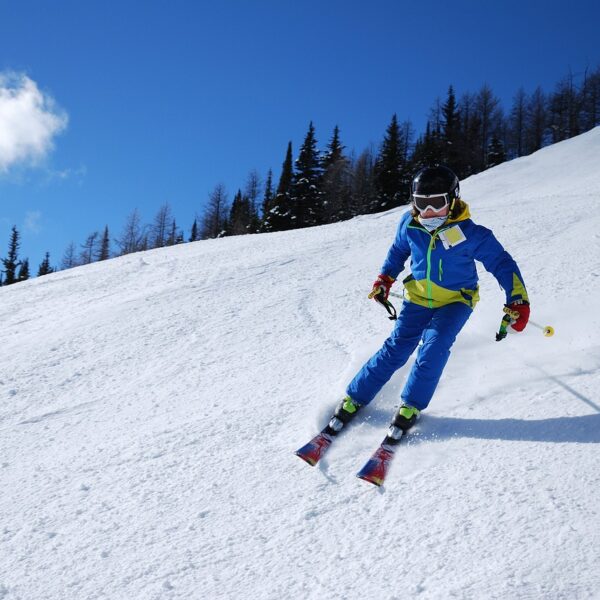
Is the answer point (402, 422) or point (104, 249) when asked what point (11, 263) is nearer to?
point (104, 249)

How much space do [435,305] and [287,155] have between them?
Result: 46.7 m

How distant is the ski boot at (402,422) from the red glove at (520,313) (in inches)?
32.8

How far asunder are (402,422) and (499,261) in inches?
49.2

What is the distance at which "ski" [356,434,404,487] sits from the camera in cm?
253

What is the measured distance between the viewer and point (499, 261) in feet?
10.4

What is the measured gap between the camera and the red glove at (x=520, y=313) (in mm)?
3010

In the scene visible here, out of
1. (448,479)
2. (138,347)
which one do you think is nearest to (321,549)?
(448,479)

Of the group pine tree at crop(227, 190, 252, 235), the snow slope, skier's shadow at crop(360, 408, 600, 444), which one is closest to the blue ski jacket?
the snow slope

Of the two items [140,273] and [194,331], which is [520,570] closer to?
[194,331]

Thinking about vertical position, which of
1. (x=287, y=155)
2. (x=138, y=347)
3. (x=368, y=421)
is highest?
(x=287, y=155)

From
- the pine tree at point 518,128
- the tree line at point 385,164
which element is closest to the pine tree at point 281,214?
the tree line at point 385,164

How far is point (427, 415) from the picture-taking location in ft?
10.2

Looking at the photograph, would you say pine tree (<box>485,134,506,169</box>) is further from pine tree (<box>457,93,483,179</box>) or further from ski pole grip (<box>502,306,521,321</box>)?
ski pole grip (<box>502,306,521,321</box>)

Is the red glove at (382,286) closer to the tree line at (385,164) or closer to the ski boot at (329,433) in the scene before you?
the ski boot at (329,433)
